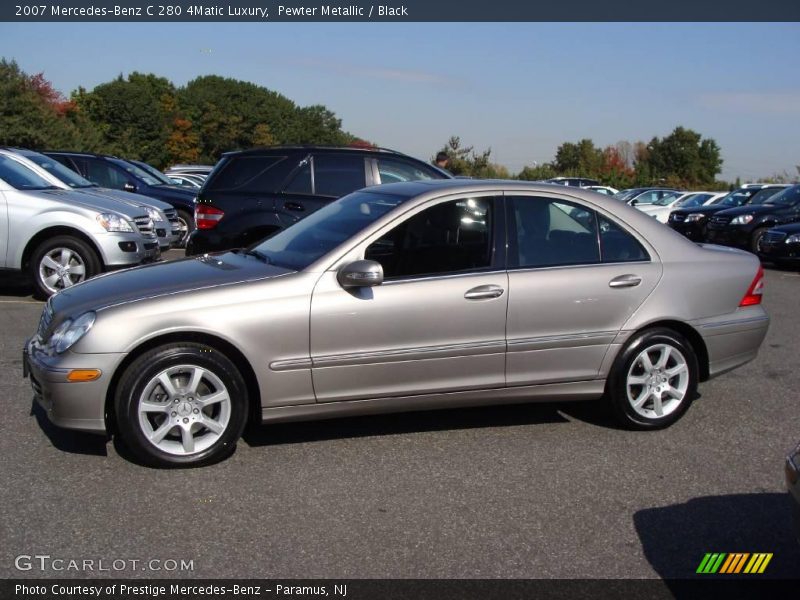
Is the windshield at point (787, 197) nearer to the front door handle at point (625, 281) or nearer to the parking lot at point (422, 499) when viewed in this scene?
the parking lot at point (422, 499)

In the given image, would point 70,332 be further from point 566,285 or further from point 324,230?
point 566,285

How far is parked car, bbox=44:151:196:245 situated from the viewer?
16.0 metres

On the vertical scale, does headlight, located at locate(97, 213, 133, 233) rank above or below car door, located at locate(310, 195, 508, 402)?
above

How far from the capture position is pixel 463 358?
16.9 ft

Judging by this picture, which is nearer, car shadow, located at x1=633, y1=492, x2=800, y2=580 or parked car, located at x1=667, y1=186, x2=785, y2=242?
car shadow, located at x1=633, y1=492, x2=800, y2=580

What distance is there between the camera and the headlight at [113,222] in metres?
9.94

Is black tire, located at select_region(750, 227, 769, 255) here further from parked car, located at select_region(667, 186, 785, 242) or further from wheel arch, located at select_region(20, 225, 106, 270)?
wheel arch, located at select_region(20, 225, 106, 270)

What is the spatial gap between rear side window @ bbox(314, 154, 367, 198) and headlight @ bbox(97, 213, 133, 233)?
2.26 metres

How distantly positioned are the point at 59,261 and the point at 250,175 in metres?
2.36

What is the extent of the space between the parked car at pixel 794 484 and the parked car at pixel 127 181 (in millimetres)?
13652

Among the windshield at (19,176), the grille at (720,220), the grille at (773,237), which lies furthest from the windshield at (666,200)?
the windshield at (19,176)

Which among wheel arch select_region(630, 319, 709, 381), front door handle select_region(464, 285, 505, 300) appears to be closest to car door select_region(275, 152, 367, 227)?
front door handle select_region(464, 285, 505, 300)

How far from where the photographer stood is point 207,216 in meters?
9.70

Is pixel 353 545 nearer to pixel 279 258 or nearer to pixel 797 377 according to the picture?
pixel 279 258
